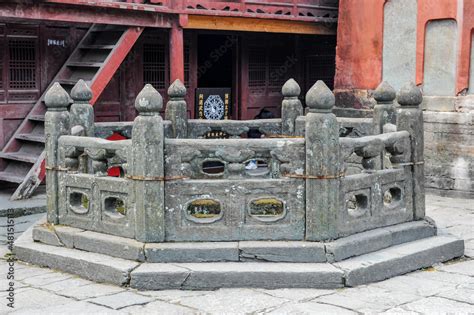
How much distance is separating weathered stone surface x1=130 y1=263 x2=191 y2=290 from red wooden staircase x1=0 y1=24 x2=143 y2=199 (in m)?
4.97

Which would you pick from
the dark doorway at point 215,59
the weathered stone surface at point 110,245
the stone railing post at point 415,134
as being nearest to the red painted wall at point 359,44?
the dark doorway at point 215,59

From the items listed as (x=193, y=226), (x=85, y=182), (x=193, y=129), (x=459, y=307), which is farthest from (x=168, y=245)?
(x=193, y=129)

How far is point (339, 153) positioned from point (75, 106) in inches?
128

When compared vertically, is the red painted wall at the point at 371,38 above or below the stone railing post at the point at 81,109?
above

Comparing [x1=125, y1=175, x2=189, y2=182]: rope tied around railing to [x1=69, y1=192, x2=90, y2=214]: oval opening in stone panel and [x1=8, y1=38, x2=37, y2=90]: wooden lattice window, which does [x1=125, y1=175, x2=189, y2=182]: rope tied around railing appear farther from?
[x1=8, y1=38, x2=37, y2=90]: wooden lattice window

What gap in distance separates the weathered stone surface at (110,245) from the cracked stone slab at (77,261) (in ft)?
0.18

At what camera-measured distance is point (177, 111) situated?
938 cm

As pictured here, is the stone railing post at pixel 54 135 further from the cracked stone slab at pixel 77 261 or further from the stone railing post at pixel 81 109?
the stone railing post at pixel 81 109

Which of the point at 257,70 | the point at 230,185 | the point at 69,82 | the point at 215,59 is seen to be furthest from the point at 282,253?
the point at 215,59

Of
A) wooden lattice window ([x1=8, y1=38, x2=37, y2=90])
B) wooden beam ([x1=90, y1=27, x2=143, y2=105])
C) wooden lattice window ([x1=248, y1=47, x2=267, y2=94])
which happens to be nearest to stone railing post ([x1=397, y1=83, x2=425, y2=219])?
wooden beam ([x1=90, y1=27, x2=143, y2=105])

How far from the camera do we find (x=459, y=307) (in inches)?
224

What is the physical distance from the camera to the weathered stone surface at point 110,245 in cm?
635

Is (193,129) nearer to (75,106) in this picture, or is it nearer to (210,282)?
(75,106)

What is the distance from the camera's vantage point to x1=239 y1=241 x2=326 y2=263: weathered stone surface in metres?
6.31
